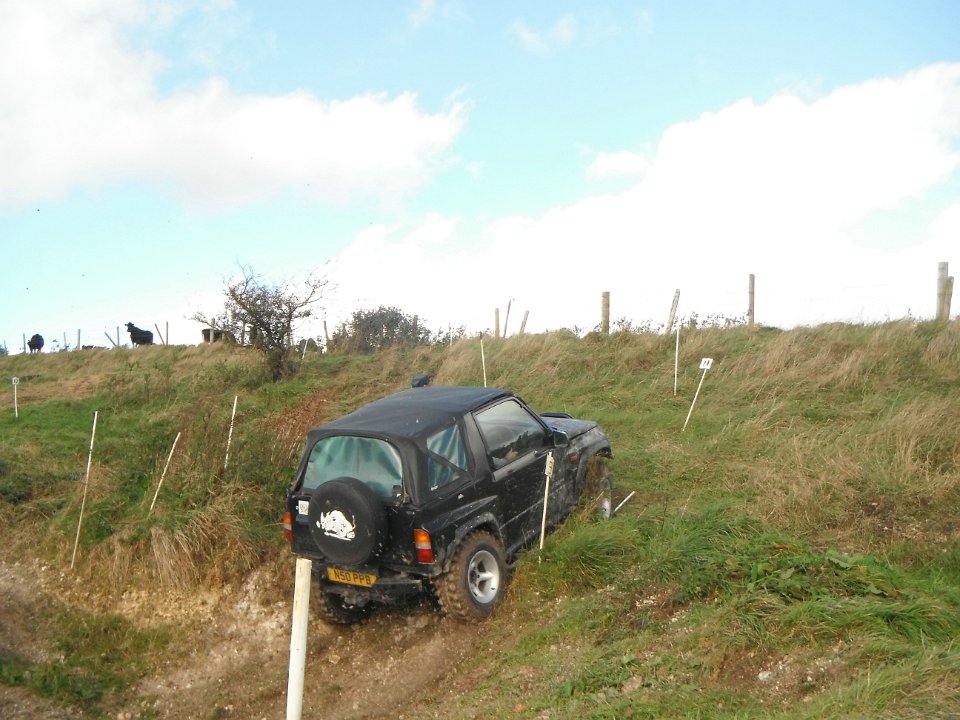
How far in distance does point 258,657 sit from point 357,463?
1.93 meters

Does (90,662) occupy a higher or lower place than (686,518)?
lower

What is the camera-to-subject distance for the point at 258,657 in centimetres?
664

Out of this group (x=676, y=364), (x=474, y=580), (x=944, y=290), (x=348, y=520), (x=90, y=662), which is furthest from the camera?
(x=944, y=290)

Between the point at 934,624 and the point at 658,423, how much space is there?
26.1 feet

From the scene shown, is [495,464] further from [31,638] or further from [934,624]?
[31,638]

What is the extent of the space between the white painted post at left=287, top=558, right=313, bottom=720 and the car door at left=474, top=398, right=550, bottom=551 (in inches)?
104

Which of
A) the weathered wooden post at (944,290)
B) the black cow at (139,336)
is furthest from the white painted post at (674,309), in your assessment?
the black cow at (139,336)

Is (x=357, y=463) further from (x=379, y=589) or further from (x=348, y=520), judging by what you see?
(x=379, y=589)

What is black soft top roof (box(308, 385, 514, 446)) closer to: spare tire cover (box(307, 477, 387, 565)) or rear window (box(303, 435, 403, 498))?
rear window (box(303, 435, 403, 498))

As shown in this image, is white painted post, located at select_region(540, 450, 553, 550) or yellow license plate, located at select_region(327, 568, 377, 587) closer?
yellow license plate, located at select_region(327, 568, 377, 587)

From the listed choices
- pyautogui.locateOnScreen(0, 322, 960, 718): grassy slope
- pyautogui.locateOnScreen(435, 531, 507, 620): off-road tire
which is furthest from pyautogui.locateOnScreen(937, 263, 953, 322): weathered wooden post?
pyautogui.locateOnScreen(435, 531, 507, 620): off-road tire

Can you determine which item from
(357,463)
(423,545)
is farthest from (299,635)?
(357,463)

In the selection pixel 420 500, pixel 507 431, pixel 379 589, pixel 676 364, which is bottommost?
pixel 379 589

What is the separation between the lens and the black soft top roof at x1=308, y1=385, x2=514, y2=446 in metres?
6.31
